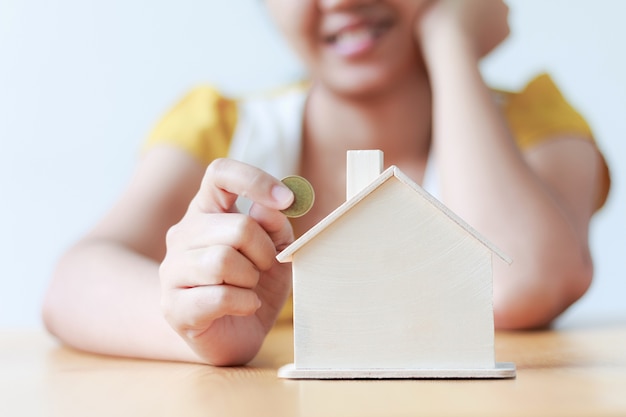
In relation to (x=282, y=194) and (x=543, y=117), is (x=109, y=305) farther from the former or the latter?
(x=543, y=117)

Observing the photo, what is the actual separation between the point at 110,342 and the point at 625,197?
6.09 feet

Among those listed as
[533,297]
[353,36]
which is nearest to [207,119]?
[353,36]

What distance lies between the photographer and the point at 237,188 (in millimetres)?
638

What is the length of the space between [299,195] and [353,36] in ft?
2.06

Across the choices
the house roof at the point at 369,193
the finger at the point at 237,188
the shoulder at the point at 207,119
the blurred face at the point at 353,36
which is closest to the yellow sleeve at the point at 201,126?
the shoulder at the point at 207,119

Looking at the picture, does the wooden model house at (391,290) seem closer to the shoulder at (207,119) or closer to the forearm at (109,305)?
the forearm at (109,305)

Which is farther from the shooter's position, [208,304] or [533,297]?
[533,297]

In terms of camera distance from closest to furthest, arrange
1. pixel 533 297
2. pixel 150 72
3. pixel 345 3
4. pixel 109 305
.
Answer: pixel 109 305 → pixel 533 297 → pixel 345 3 → pixel 150 72

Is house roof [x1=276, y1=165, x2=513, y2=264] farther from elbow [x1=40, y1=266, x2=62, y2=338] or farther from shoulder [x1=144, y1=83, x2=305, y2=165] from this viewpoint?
shoulder [x1=144, y1=83, x2=305, y2=165]

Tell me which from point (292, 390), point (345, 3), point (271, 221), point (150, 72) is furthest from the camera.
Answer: point (150, 72)

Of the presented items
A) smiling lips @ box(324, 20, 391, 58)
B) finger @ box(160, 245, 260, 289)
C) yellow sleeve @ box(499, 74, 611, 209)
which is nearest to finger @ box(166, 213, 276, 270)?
finger @ box(160, 245, 260, 289)

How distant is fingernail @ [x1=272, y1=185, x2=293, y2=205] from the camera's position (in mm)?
613

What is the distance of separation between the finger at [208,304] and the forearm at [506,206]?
1.41 ft

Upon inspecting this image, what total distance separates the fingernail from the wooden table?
0.13 meters
